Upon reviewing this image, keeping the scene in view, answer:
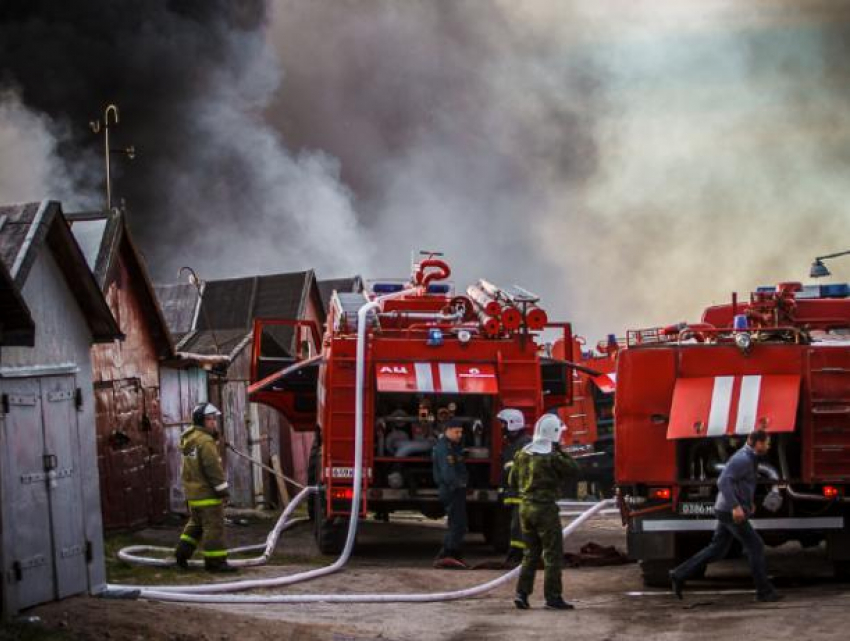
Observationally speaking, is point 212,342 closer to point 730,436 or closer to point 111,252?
point 111,252

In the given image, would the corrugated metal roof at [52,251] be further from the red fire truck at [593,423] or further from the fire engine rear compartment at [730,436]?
the red fire truck at [593,423]

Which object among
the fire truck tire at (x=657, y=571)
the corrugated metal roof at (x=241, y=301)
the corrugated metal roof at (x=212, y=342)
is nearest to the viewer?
the fire truck tire at (x=657, y=571)

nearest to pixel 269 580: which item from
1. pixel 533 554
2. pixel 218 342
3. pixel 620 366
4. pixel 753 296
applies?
pixel 533 554

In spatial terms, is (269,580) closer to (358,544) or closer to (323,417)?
(323,417)

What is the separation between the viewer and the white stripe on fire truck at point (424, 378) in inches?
701

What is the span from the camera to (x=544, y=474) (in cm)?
1373

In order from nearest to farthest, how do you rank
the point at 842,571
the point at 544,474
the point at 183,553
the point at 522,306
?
the point at 544,474 → the point at 842,571 → the point at 183,553 → the point at 522,306

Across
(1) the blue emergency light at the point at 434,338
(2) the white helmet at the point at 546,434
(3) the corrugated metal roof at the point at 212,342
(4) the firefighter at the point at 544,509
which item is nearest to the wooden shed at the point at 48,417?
(4) the firefighter at the point at 544,509

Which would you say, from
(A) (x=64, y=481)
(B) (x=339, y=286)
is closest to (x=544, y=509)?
(A) (x=64, y=481)

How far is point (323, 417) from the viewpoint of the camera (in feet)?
59.5

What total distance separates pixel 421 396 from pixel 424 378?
0.84m

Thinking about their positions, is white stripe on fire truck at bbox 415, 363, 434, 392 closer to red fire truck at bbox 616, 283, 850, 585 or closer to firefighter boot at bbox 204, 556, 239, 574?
firefighter boot at bbox 204, 556, 239, 574

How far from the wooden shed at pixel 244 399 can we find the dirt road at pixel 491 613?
7.84 meters

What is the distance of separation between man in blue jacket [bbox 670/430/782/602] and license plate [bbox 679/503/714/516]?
0.88 m
